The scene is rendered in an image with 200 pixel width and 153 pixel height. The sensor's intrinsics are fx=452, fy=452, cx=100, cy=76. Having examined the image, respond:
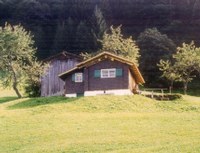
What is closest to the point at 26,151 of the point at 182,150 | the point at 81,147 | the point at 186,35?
the point at 81,147

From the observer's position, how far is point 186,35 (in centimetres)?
9888

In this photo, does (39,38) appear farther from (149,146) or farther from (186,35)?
(149,146)

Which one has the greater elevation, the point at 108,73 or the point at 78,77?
the point at 108,73

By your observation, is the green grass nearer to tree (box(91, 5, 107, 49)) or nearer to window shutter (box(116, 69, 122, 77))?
window shutter (box(116, 69, 122, 77))

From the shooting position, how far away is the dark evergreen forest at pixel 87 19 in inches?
4067

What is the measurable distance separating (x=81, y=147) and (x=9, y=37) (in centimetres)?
3757

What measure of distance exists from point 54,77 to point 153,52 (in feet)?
88.5

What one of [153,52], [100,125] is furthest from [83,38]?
[100,125]

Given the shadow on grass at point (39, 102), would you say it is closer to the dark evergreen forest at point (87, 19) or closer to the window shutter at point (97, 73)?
the window shutter at point (97, 73)

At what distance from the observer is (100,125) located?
107ft

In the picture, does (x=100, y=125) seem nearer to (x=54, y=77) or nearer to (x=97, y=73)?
(x=97, y=73)

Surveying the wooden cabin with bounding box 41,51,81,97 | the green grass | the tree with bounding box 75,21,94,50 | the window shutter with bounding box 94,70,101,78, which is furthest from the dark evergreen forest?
the green grass

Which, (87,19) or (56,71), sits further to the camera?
(87,19)

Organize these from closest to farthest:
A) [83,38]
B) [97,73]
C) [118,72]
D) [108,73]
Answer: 1. [118,72]
2. [108,73]
3. [97,73]
4. [83,38]
